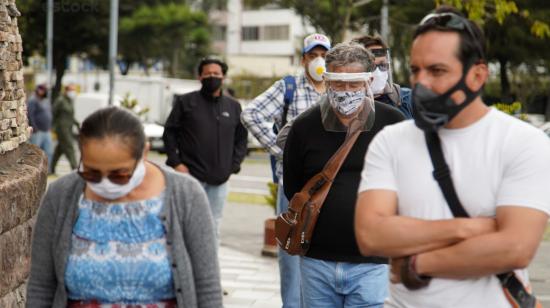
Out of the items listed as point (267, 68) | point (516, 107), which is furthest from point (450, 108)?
point (267, 68)

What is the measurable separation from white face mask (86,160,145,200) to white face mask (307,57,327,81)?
3.76 meters

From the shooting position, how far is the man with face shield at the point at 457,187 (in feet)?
12.4

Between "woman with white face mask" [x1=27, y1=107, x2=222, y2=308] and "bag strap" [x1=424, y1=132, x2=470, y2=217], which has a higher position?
"bag strap" [x1=424, y1=132, x2=470, y2=217]

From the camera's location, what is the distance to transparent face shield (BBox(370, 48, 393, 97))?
22.3 feet

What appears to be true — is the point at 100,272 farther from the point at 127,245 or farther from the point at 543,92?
the point at 543,92

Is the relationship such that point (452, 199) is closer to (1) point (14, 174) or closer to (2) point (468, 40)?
(2) point (468, 40)

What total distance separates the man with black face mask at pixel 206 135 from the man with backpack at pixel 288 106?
1885 mm

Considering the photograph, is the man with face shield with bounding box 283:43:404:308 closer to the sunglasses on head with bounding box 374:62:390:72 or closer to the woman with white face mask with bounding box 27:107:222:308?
the sunglasses on head with bounding box 374:62:390:72

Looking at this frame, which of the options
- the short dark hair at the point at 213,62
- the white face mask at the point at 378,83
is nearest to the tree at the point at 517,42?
the short dark hair at the point at 213,62

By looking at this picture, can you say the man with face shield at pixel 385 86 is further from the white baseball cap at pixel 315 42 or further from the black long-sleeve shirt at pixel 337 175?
the black long-sleeve shirt at pixel 337 175

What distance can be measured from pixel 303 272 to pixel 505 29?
35.1m

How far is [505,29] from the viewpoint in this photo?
40125 mm

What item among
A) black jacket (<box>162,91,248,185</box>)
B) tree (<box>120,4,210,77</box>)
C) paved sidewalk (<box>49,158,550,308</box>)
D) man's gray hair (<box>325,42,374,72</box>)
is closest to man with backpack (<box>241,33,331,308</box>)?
man's gray hair (<box>325,42,374,72</box>)

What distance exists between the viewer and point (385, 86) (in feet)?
22.5
